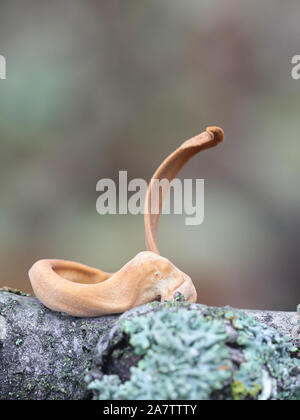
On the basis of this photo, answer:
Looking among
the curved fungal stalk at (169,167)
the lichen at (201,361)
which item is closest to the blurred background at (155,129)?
the curved fungal stalk at (169,167)

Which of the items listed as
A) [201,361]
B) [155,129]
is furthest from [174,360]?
[155,129]

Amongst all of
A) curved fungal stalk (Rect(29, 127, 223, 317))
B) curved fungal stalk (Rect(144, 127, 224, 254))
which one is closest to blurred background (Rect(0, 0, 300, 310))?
curved fungal stalk (Rect(144, 127, 224, 254))

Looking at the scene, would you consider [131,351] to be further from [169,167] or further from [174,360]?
[169,167]

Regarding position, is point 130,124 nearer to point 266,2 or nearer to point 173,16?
point 173,16

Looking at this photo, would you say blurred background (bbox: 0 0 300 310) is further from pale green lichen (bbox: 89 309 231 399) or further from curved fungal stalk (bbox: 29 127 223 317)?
pale green lichen (bbox: 89 309 231 399)

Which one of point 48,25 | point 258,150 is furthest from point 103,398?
point 48,25

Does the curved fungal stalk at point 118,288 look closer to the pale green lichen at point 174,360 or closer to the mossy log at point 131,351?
the mossy log at point 131,351
